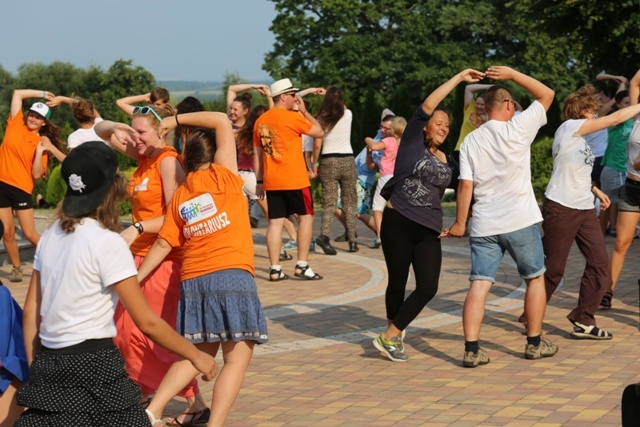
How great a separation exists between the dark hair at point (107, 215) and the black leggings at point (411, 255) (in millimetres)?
3845

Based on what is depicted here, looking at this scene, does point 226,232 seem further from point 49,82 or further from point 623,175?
point 49,82

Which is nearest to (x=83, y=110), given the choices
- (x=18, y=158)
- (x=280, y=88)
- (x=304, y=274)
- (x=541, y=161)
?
(x=18, y=158)

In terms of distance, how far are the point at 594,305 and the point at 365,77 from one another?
45.9 meters

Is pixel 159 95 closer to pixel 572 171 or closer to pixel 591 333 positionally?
pixel 572 171

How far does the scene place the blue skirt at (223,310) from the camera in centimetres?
603

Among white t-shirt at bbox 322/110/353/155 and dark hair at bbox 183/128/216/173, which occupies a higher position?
dark hair at bbox 183/128/216/173

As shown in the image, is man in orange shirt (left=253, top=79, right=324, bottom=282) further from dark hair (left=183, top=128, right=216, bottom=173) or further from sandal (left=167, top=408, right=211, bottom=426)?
dark hair (left=183, top=128, right=216, bottom=173)

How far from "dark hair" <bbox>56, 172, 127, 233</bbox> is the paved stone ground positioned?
98.3 inches

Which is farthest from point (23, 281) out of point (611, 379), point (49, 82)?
point (49, 82)

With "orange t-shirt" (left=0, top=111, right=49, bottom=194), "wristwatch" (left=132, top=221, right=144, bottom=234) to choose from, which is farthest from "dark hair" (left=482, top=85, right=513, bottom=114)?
"orange t-shirt" (left=0, top=111, right=49, bottom=194)

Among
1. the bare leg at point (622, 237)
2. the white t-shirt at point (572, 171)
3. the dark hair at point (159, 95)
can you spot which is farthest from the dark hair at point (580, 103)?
the dark hair at point (159, 95)

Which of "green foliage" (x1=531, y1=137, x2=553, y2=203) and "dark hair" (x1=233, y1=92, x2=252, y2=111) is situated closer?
"dark hair" (x1=233, y1=92, x2=252, y2=111)

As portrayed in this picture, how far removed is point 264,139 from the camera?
12391 millimetres

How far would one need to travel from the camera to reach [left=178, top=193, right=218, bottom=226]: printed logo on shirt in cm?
607
